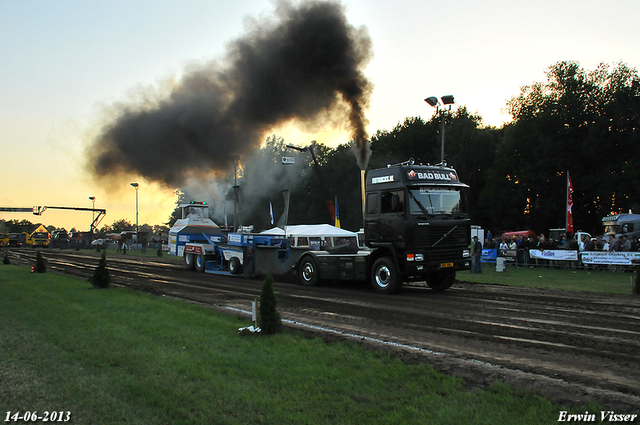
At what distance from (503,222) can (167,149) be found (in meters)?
39.2

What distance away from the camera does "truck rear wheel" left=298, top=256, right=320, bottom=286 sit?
16.6 meters

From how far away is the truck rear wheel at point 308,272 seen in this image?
1658 cm

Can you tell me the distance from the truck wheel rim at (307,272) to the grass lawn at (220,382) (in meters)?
8.40

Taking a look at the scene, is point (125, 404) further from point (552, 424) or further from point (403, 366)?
point (552, 424)

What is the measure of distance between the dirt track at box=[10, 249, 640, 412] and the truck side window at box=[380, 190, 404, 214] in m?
2.45

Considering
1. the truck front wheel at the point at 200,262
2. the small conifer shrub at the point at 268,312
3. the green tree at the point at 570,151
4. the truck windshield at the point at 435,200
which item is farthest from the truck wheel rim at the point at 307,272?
the green tree at the point at 570,151

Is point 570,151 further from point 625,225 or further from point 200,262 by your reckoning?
point 200,262

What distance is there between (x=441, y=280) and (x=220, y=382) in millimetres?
11069

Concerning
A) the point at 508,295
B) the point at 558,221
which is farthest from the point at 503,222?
the point at 508,295

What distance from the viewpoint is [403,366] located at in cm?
588

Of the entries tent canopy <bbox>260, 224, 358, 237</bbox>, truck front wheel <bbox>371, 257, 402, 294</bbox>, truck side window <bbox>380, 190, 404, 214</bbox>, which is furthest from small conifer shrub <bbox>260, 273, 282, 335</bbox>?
tent canopy <bbox>260, 224, 358, 237</bbox>

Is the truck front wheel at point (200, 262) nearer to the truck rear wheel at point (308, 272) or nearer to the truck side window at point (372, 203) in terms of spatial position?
the truck rear wheel at point (308, 272)

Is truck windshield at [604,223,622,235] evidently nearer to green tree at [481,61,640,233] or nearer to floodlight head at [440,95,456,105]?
green tree at [481,61,640,233]

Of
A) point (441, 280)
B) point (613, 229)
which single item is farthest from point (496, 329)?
point (613, 229)
